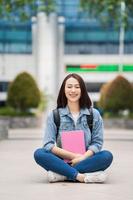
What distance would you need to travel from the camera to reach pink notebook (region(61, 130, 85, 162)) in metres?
9.27

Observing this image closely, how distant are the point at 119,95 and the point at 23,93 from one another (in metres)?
5.63

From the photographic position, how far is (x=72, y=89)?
9.34 meters

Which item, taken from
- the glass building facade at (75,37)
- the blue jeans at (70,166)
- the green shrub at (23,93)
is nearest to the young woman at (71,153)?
the blue jeans at (70,166)

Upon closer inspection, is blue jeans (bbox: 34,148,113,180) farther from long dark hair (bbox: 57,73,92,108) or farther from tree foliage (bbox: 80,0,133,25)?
tree foliage (bbox: 80,0,133,25)

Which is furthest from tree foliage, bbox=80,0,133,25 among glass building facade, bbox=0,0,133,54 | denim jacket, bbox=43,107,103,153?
glass building facade, bbox=0,0,133,54

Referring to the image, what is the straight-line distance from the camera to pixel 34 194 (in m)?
7.96

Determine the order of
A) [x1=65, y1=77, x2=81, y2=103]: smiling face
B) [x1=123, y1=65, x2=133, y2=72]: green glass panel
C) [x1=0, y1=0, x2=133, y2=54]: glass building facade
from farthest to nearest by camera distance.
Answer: [x1=123, y1=65, x2=133, y2=72]: green glass panel, [x1=0, y1=0, x2=133, y2=54]: glass building facade, [x1=65, y1=77, x2=81, y2=103]: smiling face

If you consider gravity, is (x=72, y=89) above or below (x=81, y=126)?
above

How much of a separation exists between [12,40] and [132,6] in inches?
2311

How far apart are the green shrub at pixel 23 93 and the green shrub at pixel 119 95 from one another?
13.7 ft

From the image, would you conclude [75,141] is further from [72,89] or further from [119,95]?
[119,95]

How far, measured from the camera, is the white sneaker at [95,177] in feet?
29.8

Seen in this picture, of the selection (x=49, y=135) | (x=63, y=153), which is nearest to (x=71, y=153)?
(x=63, y=153)

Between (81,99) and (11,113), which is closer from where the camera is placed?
(81,99)
